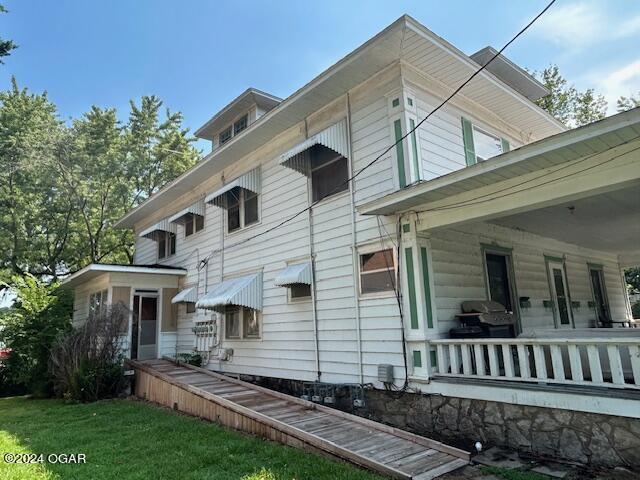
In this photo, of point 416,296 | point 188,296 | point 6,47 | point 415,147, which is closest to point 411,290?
point 416,296

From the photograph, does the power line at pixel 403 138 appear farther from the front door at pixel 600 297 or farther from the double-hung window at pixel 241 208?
the front door at pixel 600 297

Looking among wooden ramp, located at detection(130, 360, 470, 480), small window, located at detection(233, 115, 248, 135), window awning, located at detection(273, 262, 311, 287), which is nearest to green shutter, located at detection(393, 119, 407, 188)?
window awning, located at detection(273, 262, 311, 287)

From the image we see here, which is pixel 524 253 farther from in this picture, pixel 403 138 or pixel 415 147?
pixel 403 138

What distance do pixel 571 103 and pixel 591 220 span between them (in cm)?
1752

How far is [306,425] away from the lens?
5.89 m

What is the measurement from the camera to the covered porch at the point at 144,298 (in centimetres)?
1247

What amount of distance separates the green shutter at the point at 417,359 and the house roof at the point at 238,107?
8261mm

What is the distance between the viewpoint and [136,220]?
1667cm

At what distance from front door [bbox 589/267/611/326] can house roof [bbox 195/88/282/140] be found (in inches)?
419

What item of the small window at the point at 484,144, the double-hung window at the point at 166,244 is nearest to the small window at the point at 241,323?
the double-hung window at the point at 166,244

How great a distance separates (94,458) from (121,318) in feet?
19.1

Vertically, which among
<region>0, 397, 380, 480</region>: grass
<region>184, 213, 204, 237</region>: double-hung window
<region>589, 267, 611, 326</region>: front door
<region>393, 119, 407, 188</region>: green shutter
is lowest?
<region>0, 397, 380, 480</region>: grass

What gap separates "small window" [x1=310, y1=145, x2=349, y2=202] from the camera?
8.01 meters

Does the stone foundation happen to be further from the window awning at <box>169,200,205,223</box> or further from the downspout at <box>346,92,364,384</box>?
the window awning at <box>169,200,205,223</box>
